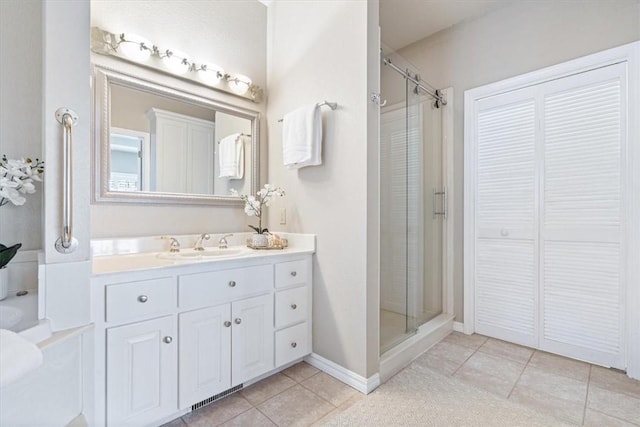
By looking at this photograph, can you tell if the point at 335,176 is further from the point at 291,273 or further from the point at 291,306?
the point at 291,306

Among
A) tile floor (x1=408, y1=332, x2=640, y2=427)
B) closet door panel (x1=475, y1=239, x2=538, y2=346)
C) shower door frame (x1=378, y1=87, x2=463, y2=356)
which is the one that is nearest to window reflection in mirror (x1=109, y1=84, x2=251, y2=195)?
shower door frame (x1=378, y1=87, x2=463, y2=356)

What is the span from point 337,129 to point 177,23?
133cm

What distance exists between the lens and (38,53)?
1.46 meters

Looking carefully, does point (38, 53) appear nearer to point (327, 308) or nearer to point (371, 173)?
point (371, 173)

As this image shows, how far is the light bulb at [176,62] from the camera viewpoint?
1.96 meters

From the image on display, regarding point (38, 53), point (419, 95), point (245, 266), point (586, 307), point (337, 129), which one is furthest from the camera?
point (419, 95)

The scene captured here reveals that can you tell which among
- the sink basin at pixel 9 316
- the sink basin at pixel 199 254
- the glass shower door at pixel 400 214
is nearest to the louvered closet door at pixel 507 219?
the glass shower door at pixel 400 214

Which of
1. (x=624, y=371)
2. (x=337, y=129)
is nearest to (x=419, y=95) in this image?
(x=337, y=129)

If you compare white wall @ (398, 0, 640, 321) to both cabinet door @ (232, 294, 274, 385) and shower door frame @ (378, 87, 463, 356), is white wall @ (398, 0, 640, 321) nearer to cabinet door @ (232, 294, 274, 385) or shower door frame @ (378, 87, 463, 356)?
shower door frame @ (378, 87, 463, 356)

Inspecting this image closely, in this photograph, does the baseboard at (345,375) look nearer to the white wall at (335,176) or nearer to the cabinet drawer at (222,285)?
the white wall at (335,176)

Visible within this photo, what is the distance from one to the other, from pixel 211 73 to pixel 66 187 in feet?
4.61

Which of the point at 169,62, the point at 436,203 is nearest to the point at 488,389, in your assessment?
the point at 436,203

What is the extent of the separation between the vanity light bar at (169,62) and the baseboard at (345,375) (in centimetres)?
206

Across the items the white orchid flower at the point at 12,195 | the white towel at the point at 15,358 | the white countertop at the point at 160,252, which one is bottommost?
the white towel at the point at 15,358
